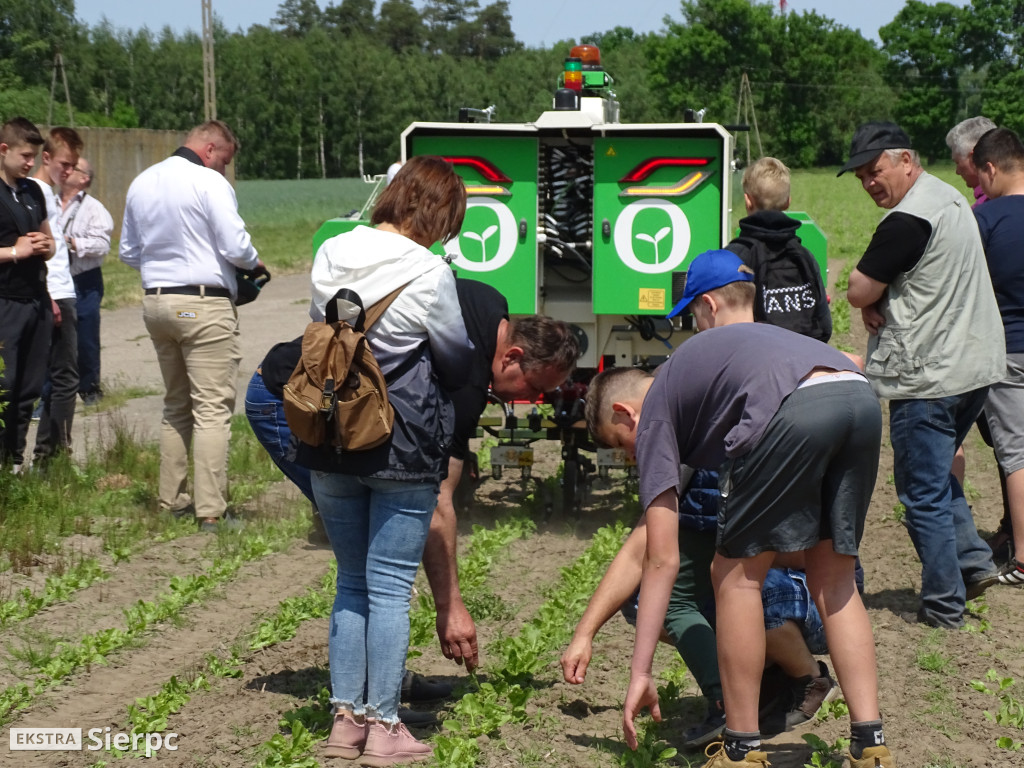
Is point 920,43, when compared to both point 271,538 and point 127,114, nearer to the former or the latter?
point 127,114

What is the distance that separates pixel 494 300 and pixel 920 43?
10128 centimetres

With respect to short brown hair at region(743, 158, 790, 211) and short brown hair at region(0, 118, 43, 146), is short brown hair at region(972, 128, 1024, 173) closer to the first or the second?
short brown hair at region(743, 158, 790, 211)

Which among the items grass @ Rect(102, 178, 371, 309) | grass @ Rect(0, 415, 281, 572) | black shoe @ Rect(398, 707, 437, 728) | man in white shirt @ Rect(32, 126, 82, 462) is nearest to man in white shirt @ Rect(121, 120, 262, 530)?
grass @ Rect(0, 415, 281, 572)

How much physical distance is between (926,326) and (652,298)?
7.29ft

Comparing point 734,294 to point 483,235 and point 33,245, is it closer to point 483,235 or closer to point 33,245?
point 483,235

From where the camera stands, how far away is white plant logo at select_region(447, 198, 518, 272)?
729 cm

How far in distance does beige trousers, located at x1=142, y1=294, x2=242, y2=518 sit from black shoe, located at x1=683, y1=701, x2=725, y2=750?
3601 millimetres

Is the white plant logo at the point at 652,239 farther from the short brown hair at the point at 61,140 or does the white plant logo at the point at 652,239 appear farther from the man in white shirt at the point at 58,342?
the short brown hair at the point at 61,140

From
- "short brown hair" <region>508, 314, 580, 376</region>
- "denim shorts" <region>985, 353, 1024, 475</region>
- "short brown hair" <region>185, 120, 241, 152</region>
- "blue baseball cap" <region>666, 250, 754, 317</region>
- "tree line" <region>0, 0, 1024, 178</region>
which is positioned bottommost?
"denim shorts" <region>985, 353, 1024, 475</region>

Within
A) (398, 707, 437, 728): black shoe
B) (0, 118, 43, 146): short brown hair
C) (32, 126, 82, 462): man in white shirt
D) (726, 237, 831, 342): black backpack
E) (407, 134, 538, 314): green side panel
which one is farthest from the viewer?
(32, 126, 82, 462): man in white shirt

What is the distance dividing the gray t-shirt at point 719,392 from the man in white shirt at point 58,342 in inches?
213

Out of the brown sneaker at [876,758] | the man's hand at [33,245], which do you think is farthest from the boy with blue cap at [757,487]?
the man's hand at [33,245]

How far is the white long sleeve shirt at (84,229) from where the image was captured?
9.98 meters

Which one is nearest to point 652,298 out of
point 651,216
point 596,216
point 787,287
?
point 651,216
